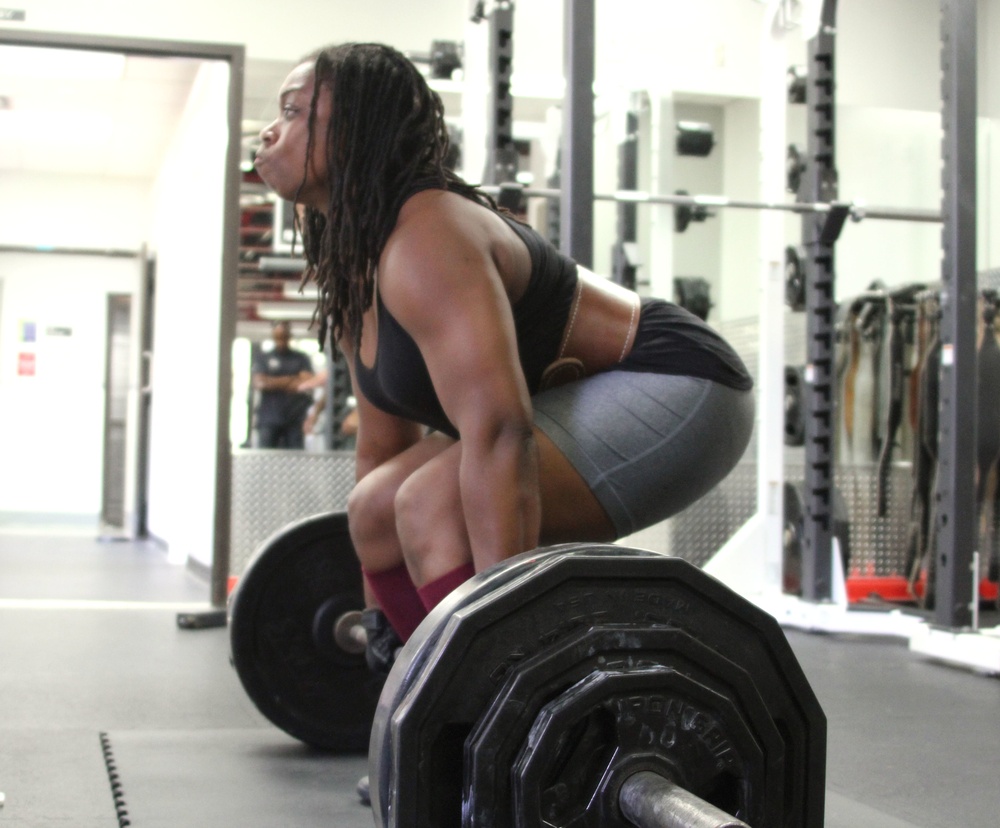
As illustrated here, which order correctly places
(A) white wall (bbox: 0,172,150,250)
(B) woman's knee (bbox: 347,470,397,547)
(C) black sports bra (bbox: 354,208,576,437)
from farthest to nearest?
(A) white wall (bbox: 0,172,150,250) < (B) woman's knee (bbox: 347,470,397,547) < (C) black sports bra (bbox: 354,208,576,437)

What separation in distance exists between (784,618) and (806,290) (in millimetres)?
987

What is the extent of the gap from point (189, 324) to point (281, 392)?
0.72 m

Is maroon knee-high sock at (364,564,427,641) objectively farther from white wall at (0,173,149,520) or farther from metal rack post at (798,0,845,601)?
white wall at (0,173,149,520)

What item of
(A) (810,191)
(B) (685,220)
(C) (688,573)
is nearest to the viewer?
(C) (688,573)

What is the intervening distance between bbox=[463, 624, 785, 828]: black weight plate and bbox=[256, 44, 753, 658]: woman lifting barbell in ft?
0.84

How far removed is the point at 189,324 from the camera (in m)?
6.48

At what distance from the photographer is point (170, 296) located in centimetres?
764

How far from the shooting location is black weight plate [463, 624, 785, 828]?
77 centimetres

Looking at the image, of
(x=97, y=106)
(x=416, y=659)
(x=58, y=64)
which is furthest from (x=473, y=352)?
(x=97, y=106)

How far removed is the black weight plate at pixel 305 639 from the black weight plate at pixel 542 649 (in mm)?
964

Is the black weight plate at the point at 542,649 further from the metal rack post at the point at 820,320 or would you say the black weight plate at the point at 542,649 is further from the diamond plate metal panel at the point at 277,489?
the diamond plate metal panel at the point at 277,489

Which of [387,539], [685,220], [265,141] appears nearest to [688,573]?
[387,539]

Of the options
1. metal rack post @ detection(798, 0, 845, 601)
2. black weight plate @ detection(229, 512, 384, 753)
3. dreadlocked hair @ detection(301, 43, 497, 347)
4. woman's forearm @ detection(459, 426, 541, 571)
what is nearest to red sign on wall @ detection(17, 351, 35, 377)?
metal rack post @ detection(798, 0, 845, 601)

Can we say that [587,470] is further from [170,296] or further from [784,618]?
[170,296]
